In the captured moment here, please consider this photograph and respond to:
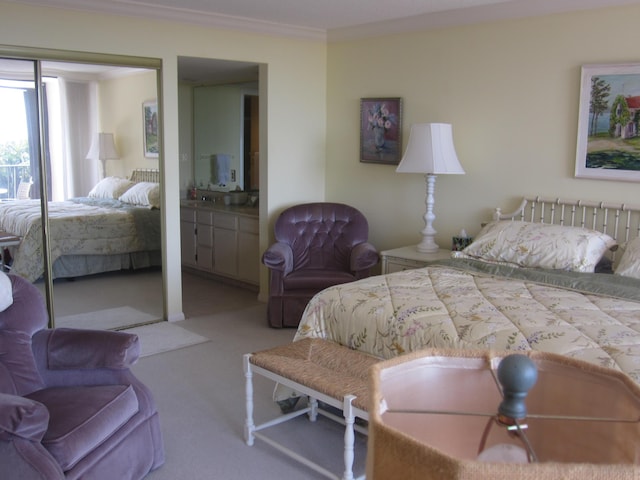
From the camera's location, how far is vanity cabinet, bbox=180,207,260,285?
6.07 m

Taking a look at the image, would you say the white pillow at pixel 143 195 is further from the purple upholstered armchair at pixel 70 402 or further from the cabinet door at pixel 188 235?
the purple upholstered armchair at pixel 70 402

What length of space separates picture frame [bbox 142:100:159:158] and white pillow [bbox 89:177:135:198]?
284 mm

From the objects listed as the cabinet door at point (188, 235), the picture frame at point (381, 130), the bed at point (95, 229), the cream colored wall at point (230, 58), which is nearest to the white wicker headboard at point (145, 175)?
the bed at point (95, 229)

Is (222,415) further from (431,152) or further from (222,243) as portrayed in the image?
(222,243)

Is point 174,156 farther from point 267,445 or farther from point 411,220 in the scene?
point 267,445

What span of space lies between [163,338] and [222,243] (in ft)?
5.89

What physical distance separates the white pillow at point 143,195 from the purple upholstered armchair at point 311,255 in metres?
1.03

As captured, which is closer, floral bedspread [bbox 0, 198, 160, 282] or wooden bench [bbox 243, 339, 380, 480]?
wooden bench [bbox 243, 339, 380, 480]

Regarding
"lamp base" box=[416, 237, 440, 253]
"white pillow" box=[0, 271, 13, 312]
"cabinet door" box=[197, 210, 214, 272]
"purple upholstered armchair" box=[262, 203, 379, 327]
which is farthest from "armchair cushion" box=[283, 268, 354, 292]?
"white pillow" box=[0, 271, 13, 312]

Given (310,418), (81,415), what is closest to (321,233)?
(310,418)

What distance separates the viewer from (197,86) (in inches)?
275

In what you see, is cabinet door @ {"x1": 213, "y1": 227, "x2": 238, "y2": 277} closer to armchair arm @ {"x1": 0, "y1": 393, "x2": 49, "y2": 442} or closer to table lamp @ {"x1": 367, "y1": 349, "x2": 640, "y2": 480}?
armchair arm @ {"x1": 0, "y1": 393, "x2": 49, "y2": 442}

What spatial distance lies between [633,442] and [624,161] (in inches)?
145

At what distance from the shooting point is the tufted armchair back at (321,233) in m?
5.33
